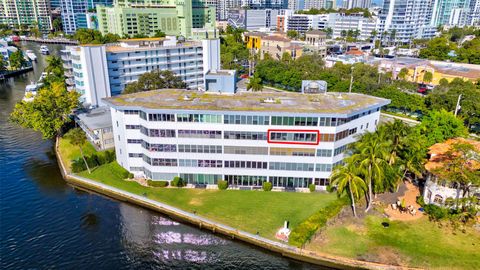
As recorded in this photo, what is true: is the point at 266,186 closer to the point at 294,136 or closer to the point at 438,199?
the point at 294,136

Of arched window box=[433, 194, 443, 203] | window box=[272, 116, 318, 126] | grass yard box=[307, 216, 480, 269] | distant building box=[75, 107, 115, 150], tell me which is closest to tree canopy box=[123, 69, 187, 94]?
distant building box=[75, 107, 115, 150]

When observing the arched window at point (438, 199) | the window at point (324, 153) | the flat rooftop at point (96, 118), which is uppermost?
the window at point (324, 153)

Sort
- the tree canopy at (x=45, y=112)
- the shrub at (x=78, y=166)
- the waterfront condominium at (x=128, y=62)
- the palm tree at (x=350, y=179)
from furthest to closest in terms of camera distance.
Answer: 1. the waterfront condominium at (x=128, y=62)
2. the tree canopy at (x=45, y=112)
3. the shrub at (x=78, y=166)
4. the palm tree at (x=350, y=179)

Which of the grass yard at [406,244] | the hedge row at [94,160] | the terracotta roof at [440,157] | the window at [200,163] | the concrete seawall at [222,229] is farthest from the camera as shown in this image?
the hedge row at [94,160]

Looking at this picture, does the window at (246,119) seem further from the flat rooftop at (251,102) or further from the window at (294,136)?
the window at (294,136)

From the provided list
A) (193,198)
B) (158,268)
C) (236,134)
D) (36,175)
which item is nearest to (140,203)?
(193,198)

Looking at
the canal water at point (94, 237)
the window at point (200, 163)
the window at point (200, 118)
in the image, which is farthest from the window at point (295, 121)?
the canal water at point (94, 237)
